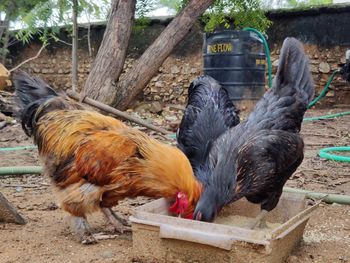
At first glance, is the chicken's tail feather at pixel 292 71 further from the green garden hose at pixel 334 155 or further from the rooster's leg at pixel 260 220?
the green garden hose at pixel 334 155

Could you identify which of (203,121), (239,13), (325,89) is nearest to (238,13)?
(239,13)

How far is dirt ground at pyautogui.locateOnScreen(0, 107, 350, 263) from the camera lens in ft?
10.2

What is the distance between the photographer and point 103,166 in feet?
10.6

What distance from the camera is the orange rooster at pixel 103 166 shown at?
10.4 ft

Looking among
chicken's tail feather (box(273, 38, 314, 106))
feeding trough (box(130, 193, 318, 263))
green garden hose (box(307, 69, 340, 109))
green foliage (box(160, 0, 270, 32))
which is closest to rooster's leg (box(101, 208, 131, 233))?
feeding trough (box(130, 193, 318, 263))

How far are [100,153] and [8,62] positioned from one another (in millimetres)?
11207

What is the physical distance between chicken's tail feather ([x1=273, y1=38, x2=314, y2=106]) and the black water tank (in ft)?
17.1

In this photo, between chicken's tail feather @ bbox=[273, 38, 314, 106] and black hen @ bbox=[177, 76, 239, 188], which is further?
black hen @ bbox=[177, 76, 239, 188]

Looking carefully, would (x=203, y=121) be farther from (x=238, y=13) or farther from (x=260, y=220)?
(x=238, y=13)

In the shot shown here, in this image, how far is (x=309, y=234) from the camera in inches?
139

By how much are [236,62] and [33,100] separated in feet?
18.8

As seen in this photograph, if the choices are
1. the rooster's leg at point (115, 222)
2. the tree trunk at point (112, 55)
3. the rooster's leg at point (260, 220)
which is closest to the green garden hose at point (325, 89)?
the tree trunk at point (112, 55)

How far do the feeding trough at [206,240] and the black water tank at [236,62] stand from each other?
6.07m

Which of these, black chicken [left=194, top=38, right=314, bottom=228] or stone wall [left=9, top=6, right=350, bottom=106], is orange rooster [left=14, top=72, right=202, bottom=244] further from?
stone wall [left=9, top=6, right=350, bottom=106]
